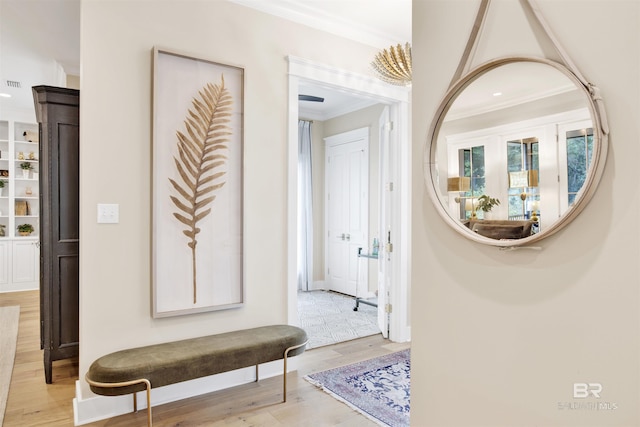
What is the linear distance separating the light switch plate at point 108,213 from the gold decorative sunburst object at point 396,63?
6.44 ft

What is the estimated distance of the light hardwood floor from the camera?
2.48m

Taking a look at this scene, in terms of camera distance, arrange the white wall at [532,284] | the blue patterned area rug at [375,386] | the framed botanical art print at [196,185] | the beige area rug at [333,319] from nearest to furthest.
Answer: the white wall at [532,284] → the blue patterned area rug at [375,386] → the framed botanical art print at [196,185] → the beige area rug at [333,319]

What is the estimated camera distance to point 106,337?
2.53 metres

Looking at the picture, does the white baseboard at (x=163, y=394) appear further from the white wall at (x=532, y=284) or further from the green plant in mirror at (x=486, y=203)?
the green plant in mirror at (x=486, y=203)

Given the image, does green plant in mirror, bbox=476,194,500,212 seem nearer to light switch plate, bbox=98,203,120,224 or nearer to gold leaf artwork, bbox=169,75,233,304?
gold leaf artwork, bbox=169,75,233,304

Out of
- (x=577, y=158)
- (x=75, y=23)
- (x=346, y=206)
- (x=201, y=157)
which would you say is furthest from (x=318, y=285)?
(x=577, y=158)

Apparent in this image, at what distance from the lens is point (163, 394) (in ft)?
8.91

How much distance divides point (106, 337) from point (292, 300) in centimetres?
132

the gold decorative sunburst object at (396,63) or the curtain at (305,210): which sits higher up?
the gold decorative sunburst object at (396,63)

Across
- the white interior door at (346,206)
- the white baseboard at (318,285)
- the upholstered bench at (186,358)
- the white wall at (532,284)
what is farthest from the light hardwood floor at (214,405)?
the white baseboard at (318,285)

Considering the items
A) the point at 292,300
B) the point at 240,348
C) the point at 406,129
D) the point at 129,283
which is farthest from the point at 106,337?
the point at 406,129

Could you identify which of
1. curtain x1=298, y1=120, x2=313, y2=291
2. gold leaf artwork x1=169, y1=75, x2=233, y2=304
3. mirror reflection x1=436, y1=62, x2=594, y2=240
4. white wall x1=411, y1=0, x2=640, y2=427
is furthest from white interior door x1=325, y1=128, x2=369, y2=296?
mirror reflection x1=436, y1=62, x2=594, y2=240

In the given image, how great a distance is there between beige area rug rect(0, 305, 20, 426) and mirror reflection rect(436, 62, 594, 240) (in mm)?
2987

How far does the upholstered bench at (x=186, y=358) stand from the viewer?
2193 millimetres
